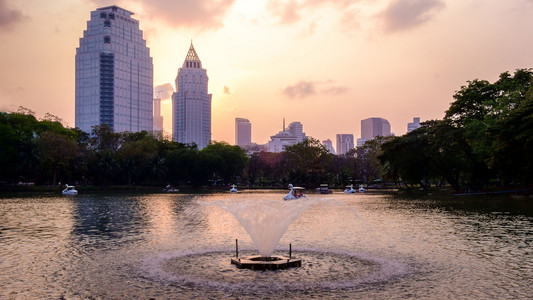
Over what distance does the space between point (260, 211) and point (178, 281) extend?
438 cm

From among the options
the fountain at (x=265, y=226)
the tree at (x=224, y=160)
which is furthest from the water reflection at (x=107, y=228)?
the tree at (x=224, y=160)

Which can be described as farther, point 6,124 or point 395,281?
point 6,124

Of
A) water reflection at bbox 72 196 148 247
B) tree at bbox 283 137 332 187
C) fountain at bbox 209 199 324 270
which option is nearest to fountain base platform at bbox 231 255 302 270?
fountain at bbox 209 199 324 270

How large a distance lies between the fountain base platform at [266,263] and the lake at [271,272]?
1.06 feet

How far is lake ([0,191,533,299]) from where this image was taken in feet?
46.0

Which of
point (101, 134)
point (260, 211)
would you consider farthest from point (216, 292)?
point (101, 134)

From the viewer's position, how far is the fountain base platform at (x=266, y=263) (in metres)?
16.9

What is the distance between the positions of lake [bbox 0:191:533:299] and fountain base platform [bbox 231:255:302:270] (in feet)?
1.06

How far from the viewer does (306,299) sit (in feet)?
42.8

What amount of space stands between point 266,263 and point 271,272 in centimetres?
50

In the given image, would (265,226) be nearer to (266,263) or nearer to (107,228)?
(266,263)

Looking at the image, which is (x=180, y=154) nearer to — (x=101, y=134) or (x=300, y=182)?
(x=101, y=134)

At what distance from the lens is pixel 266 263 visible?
1692 cm

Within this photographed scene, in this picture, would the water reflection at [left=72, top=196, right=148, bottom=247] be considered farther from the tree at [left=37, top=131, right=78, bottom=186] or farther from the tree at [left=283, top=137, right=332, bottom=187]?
the tree at [left=283, top=137, right=332, bottom=187]
